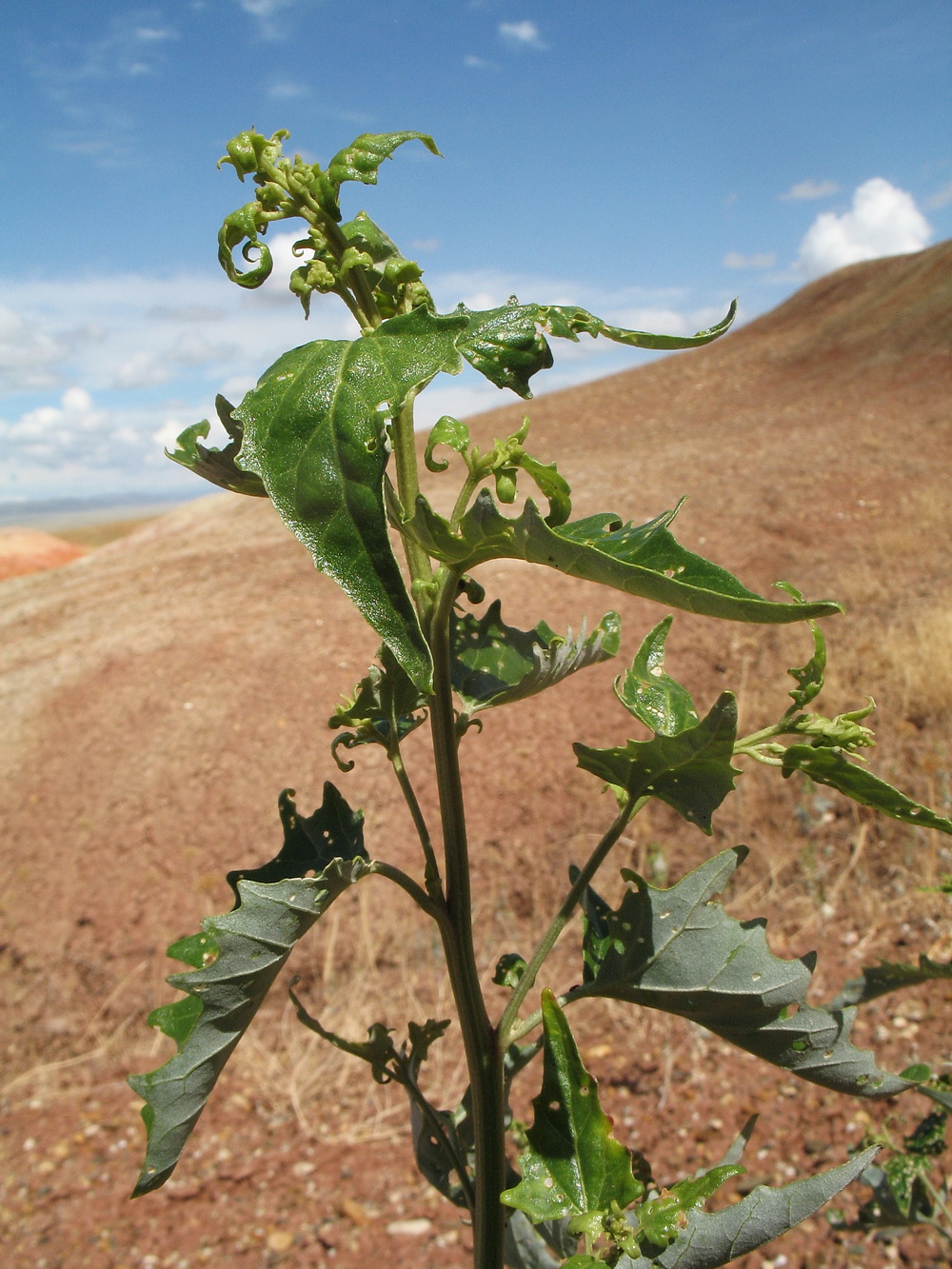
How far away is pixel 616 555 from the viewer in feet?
2.16

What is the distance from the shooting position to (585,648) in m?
1.04

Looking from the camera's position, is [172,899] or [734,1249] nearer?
[734,1249]

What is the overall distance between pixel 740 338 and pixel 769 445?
357 inches

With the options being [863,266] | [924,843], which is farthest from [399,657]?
[863,266]

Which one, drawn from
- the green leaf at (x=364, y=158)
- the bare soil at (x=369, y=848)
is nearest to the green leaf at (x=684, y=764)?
the green leaf at (x=364, y=158)

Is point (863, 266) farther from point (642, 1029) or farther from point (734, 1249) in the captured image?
point (734, 1249)

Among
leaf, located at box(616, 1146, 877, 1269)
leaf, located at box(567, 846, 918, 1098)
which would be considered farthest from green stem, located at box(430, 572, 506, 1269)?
leaf, located at box(616, 1146, 877, 1269)

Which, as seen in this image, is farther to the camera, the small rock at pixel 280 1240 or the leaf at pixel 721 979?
the small rock at pixel 280 1240

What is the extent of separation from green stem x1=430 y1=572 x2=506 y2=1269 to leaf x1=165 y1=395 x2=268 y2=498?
0.26 metres

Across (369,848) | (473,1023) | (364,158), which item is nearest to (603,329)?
(364,158)

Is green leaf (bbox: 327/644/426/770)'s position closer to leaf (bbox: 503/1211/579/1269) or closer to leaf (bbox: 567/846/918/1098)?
leaf (bbox: 567/846/918/1098)

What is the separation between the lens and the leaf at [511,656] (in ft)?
3.30

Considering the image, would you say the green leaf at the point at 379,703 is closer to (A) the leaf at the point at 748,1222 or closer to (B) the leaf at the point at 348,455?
(B) the leaf at the point at 348,455

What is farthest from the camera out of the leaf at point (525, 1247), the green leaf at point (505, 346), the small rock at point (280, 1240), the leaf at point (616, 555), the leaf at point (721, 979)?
the small rock at point (280, 1240)
